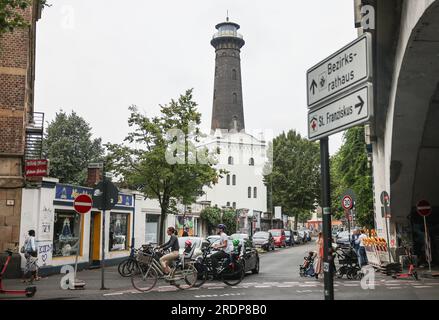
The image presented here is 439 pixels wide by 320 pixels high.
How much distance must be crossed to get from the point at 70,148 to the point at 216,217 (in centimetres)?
1753

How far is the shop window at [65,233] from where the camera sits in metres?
20.0

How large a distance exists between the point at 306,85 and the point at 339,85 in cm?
65

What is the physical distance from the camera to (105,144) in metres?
23.5

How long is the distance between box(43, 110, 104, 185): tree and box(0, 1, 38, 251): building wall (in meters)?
31.0

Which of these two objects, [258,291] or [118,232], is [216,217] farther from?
[258,291]

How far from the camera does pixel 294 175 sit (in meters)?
59.7

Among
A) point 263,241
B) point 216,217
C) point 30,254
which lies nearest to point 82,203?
point 30,254

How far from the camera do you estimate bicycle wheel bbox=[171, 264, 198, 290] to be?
13.2 meters

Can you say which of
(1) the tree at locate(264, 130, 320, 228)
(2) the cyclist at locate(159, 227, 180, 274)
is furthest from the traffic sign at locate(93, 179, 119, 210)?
(1) the tree at locate(264, 130, 320, 228)

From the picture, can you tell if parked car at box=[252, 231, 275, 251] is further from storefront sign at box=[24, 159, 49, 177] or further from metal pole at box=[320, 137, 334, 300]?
metal pole at box=[320, 137, 334, 300]

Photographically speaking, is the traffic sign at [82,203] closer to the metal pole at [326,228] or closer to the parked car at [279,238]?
the metal pole at [326,228]

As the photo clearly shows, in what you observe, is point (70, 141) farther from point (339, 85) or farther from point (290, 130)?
point (339, 85)

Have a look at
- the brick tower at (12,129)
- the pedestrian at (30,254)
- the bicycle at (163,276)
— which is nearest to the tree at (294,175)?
the brick tower at (12,129)
